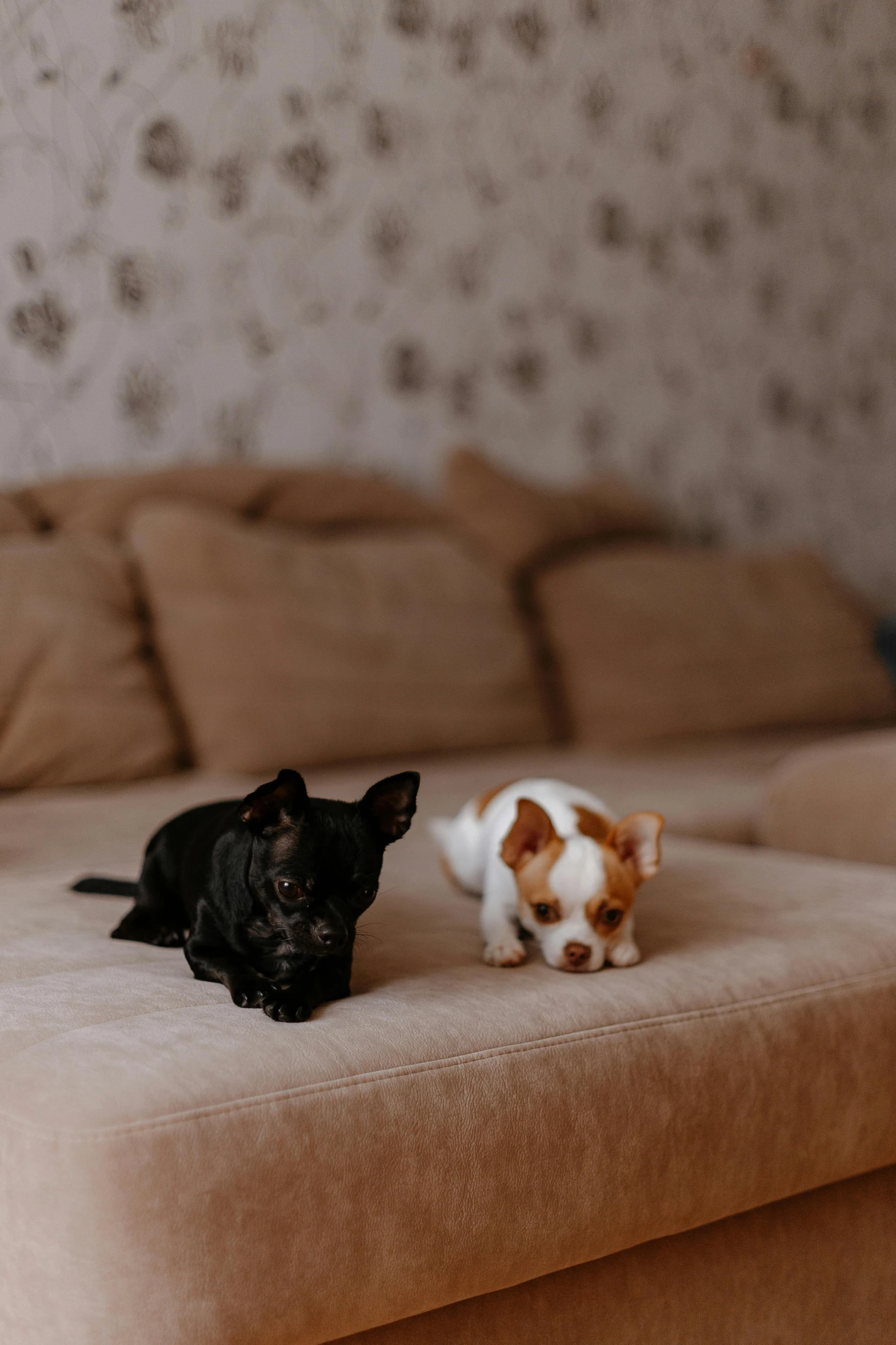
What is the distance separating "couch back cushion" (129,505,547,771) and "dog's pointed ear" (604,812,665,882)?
0.85m

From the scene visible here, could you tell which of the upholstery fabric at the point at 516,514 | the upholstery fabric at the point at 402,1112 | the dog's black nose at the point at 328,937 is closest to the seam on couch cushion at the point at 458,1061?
the upholstery fabric at the point at 402,1112

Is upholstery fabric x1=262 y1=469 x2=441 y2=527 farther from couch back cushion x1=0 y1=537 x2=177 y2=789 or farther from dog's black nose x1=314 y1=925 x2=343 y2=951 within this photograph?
dog's black nose x1=314 y1=925 x2=343 y2=951

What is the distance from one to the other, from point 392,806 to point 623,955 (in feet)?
0.85

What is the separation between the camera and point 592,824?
124cm

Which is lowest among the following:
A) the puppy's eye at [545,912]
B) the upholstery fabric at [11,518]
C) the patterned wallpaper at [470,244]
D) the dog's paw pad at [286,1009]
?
the puppy's eye at [545,912]

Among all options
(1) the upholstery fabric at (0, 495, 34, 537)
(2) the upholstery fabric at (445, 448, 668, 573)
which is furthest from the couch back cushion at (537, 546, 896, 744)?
(1) the upholstery fabric at (0, 495, 34, 537)

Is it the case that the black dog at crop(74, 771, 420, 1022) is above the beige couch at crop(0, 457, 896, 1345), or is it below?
above

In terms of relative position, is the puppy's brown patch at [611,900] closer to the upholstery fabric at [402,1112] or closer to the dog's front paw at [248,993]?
the upholstery fabric at [402,1112]

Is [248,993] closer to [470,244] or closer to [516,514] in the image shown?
[516,514]

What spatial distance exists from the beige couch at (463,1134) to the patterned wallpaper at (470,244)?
1.23 metres

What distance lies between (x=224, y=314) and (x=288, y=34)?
56 cm

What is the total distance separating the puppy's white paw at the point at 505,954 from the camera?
1.08m

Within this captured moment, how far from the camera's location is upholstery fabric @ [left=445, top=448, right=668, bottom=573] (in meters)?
2.41

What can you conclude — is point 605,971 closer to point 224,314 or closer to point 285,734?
point 285,734
